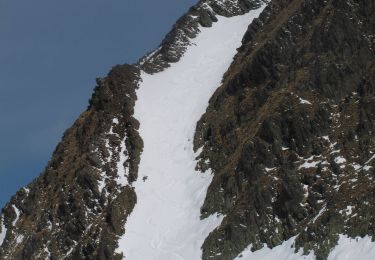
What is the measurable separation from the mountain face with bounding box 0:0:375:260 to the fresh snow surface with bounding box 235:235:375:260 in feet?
0.27

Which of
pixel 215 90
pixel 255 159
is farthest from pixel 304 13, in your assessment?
pixel 255 159

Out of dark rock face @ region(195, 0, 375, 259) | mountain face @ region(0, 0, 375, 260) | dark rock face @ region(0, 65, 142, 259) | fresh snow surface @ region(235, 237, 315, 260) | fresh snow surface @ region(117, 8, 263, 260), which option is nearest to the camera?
fresh snow surface @ region(235, 237, 315, 260)

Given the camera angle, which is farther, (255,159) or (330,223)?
(255,159)

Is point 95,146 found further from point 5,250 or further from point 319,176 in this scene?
point 319,176

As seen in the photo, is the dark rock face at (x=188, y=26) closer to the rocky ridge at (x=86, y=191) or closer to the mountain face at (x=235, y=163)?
the mountain face at (x=235, y=163)

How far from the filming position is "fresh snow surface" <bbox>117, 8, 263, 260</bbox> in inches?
1766

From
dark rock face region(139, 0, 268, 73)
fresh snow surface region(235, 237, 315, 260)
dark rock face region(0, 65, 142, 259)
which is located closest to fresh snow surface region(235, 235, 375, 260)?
fresh snow surface region(235, 237, 315, 260)

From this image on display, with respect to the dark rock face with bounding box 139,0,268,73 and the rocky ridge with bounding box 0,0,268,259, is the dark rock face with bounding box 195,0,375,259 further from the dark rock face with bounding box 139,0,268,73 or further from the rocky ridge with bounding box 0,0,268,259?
the dark rock face with bounding box 139,0,268,73

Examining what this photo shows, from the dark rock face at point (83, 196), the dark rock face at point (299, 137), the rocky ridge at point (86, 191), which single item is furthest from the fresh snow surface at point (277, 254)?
the dark rock face at point (83, 196)

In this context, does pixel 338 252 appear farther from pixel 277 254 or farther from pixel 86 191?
pixel 86 191

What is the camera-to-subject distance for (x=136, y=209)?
49438 mm

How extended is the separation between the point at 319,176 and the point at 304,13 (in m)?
21.9

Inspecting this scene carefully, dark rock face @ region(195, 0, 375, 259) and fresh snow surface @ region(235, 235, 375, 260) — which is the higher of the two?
dark rock face @ region(195, 0, 375, 259)

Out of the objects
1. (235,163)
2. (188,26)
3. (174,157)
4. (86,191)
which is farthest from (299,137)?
(188,26)
